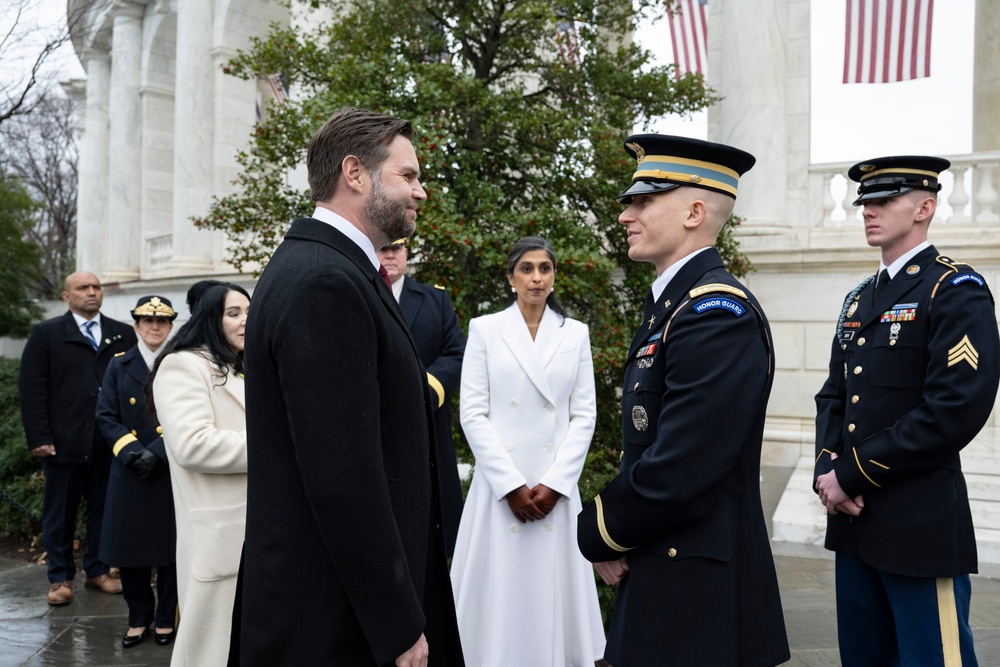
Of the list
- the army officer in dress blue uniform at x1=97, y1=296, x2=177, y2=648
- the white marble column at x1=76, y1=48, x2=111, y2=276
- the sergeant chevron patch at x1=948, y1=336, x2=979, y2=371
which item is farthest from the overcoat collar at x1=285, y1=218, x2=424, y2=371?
the white marble column at x1=76, y1=48, x2=111, y2=276

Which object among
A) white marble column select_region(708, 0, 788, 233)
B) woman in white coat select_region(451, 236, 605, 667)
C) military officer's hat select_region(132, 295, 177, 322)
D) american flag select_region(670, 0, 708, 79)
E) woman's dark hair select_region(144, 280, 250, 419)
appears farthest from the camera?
american flag select_region(670, 0, 708, 79)

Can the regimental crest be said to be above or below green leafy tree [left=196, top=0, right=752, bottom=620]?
below

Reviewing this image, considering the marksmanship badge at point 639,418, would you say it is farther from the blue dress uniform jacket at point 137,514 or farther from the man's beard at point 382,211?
the blue dress uniform jacket at point 137,514

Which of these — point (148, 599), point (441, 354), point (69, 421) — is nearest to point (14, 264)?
point (69, 421)

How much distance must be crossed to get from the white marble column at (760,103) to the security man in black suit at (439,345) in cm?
580

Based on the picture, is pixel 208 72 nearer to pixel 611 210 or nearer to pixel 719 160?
pixel 611 210

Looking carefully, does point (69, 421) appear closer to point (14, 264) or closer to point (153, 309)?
point (153, 309)

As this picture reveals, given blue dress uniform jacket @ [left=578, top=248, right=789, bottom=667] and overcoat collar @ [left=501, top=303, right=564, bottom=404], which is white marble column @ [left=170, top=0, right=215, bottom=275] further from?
blue dress uniform jacket @ [left=578, top=248, right=789, bottom=667]

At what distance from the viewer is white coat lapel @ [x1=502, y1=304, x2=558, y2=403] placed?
440cm

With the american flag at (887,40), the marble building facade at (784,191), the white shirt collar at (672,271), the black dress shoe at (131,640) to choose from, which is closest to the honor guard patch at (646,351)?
Result: the white shirt collar at (672,271)

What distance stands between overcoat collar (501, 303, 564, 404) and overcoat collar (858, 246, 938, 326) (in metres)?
1.57

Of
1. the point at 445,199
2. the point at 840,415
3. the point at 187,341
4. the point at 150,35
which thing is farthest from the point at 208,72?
the point at 840,415

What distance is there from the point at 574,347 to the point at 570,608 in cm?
135

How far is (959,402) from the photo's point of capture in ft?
9.96
